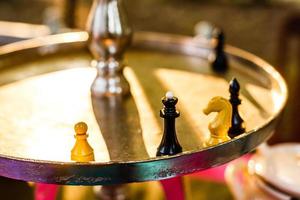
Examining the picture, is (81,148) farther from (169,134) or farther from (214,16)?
(214,16)

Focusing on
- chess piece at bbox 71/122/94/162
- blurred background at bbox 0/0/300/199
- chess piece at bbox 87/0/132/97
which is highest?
blurred background at bbox 0/0/300/199

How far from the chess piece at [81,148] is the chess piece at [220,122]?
0.76 ft

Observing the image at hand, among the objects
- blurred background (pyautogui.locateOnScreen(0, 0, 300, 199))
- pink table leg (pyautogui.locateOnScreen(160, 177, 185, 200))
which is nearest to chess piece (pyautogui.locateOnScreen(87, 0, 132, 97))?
pink table leg (pyautogui.locateOnScreen(160, 177, 185, 200))

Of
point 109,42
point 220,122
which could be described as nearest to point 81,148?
point 220,122

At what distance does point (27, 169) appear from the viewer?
0.90 metres

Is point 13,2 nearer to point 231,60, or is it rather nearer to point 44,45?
point 44,45

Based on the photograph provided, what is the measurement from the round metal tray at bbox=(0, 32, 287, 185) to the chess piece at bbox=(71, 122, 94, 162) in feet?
0.08

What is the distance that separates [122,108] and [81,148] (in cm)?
28

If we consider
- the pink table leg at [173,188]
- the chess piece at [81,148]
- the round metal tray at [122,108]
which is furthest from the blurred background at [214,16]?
the chess piece at [81,148]

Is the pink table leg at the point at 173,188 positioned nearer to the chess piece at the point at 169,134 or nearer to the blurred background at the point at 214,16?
the chess piece at the point at 169,134

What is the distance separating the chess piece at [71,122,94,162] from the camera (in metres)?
0.94

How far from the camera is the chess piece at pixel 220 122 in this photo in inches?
39.8

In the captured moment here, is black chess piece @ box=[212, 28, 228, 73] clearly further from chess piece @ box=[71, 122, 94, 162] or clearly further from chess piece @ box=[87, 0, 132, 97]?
chess piece @ box=[71, 122, 94, 162]

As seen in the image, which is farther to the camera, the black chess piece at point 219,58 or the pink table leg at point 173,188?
the black chess piece at point 219,58
